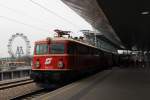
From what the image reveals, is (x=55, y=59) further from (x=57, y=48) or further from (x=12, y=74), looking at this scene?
(x=12, y=74)

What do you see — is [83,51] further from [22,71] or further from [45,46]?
[22,71]

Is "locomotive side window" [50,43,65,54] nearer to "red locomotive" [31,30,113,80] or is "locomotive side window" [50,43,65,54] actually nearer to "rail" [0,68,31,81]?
"red locomotive" [31,30,113,80]

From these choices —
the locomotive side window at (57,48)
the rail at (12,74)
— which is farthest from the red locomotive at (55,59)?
the rail at (12,74)

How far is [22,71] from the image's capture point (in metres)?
38.3

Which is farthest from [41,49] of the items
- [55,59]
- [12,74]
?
[12,74]

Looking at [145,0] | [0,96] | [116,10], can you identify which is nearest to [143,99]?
[0,96]

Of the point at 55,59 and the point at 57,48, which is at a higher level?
the point at 57,48

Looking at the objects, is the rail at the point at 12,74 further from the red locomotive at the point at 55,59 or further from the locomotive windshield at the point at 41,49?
the red locomotive at the point at 55,59

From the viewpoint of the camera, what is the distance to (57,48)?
2256cm

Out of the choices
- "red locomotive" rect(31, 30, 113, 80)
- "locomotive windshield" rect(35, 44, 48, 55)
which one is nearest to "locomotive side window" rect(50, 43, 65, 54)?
"red locomotive" rect(31, 30, 113, 80)

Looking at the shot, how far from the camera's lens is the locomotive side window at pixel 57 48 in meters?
22.4

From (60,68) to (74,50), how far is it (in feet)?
7.08

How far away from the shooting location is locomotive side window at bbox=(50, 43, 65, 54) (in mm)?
22359

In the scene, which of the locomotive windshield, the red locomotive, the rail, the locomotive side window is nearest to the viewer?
the red locomotive
